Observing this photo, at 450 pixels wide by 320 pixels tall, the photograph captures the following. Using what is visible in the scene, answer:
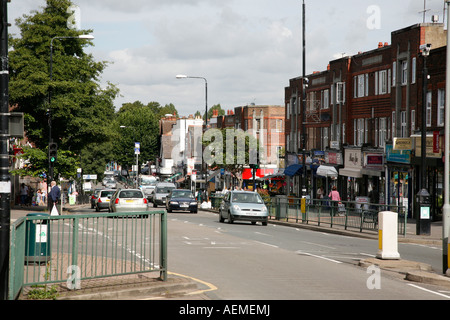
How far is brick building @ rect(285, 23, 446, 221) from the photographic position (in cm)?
3885

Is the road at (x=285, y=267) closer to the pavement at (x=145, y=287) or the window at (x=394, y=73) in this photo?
the pavement at (x=145, y=287)

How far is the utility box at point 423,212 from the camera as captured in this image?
87.8 ft

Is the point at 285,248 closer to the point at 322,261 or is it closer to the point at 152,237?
the point at 322,261

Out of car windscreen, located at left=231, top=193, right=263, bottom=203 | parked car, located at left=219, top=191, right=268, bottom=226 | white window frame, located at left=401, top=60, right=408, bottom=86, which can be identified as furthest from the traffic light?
white window frame, located at left=401, top=60, right=408, bottom=86

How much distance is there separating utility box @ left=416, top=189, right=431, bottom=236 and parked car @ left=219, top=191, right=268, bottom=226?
858 centimetres

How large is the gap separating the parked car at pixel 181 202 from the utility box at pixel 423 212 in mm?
22206

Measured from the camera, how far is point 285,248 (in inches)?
861

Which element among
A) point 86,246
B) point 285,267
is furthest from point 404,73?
point 86,246

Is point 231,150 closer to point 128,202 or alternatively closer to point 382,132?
point 382,132

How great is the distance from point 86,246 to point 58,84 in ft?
110

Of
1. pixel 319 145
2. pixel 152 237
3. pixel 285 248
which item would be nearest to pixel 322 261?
pixel 285 248

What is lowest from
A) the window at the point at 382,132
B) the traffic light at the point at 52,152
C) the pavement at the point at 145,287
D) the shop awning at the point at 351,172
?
the pavement at the point at 145,287

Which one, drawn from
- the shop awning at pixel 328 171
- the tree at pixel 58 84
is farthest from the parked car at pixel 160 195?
the shop awning at pixel 328 171
